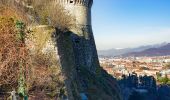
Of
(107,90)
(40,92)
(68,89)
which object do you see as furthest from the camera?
(107,90)

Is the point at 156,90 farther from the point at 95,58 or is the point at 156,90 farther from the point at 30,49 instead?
the point at 30,49

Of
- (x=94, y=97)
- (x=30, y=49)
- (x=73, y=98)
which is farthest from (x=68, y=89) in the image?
(x=94, y=97)

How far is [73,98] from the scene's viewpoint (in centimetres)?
2497

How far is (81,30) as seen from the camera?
127ft

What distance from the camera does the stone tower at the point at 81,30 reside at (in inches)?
1490

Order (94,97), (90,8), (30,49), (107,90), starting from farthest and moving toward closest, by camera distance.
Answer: (90,8), (107,90), (94,97), (30,49)

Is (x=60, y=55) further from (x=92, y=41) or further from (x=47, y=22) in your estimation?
(x=92, y=41)

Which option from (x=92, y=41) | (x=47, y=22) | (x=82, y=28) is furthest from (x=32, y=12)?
(x=92, y=41)

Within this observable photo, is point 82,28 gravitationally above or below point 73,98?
above

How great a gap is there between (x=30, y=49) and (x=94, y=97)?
32.5 ft

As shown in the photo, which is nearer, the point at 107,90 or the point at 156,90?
the point at 107,90

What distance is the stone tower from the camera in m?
37.8

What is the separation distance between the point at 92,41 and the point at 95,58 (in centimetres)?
139

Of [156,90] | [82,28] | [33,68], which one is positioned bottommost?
[156,90]
